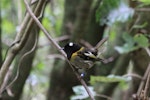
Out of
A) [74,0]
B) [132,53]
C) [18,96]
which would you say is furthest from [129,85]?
[18,96]

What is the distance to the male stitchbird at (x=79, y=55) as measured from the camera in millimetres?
1877

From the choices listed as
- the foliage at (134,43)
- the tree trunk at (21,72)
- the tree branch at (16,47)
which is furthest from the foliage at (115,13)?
the tree branch at (16,47)

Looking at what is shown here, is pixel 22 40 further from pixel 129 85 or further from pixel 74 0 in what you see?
pixel 129 85

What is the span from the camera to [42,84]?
3781 millimetres

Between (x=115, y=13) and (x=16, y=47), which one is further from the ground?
(x=16, y=47)

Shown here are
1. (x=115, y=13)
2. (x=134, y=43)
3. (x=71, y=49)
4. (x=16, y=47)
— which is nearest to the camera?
(x=16, y=47)

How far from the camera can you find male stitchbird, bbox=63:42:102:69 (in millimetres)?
1877

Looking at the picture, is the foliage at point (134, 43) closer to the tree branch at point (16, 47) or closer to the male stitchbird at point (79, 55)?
the male stitchbird at point (79, 55)

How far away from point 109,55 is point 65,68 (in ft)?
1.27

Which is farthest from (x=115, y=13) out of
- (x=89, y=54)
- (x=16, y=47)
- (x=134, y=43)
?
(x=16, y=47)

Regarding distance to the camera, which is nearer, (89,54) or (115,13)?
(89,54)

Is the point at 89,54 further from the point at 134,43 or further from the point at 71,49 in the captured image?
the point at 134,43

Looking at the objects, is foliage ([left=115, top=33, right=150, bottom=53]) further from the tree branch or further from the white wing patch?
the tree branch

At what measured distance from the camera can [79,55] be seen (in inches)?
74.8
